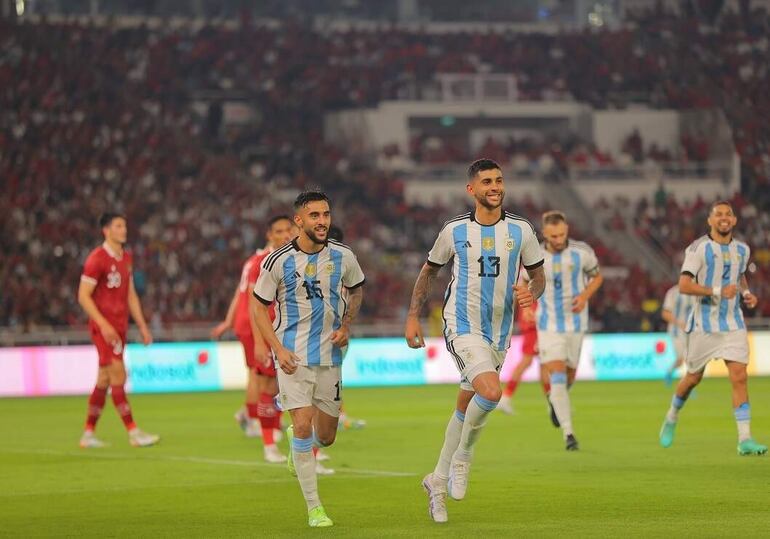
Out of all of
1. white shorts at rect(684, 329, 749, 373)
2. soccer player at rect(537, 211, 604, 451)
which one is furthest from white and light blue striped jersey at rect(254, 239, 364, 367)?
soccer player at rect(537, 211, 604, 451)

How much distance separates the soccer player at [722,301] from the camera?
1377cm

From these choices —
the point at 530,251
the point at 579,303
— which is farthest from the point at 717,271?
the point at 530,251

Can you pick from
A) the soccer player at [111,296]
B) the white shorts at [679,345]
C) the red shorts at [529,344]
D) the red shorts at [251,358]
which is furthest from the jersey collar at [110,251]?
the white shorts at [679,345]

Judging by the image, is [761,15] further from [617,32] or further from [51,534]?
[51,534]

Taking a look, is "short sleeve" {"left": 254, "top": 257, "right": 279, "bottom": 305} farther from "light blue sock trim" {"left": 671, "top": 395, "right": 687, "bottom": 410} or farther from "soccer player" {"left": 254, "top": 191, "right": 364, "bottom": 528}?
"light blue sock trim" {"left": 671, "top": 395, "right": 687, "bottom": 410}

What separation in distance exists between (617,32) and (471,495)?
40.2 m

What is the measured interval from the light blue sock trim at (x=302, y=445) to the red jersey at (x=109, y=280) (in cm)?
645

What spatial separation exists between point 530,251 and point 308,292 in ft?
5.33

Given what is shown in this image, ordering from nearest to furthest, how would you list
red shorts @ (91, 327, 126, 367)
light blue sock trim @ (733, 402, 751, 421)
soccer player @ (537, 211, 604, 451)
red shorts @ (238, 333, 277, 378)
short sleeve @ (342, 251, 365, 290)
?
short sleeve @ (342, 251, 365, 290) < light blue sock trim @ (733, 402, 751, 421) < red shorts @ (238, 333, 277, 378) < soccer player @ (537, 211, 604, 451) < red shorts @ (91, 327, 126, 367)

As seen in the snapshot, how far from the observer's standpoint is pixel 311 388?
10.2 meters

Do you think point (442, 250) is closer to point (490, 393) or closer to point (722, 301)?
point (490, 393)

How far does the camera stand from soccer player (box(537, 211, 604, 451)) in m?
15.3

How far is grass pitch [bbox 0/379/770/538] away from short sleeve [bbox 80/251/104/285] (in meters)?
1.97

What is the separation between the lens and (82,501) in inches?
459
